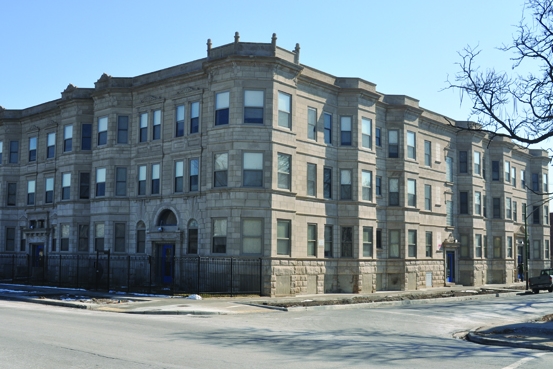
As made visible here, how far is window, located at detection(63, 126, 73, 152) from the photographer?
3841 cm

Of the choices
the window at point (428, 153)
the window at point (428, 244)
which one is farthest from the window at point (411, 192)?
the window at point (428, 244)

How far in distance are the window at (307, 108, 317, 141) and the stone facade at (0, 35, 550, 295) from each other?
0.43 ft

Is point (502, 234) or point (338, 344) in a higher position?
point (502, 234)

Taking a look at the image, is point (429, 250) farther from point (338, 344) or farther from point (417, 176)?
point (338, 344)

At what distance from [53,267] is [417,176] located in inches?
956

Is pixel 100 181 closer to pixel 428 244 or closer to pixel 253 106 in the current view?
pixel 253 106

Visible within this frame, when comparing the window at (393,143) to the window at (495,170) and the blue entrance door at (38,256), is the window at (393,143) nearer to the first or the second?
the window at (495,170)

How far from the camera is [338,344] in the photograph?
14.3 metres

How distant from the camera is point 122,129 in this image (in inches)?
1414

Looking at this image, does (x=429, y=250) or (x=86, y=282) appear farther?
(x=429, y=250)

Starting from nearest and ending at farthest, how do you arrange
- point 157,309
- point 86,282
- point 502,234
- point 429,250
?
point 157,309, point 86,282, point 429,250, point 502,234

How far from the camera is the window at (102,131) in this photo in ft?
119

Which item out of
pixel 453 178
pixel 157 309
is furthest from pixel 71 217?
pixel 453 178

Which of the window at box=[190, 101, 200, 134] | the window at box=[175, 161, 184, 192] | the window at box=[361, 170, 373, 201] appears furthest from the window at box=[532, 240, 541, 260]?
the window at box=[190, 101, 200, 134]
